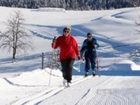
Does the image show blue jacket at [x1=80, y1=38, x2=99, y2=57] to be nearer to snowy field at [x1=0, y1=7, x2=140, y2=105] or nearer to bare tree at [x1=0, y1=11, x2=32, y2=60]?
snowy field at [x1=0, y1=7, x2=140, y2=105]

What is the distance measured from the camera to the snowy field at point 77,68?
1048cm

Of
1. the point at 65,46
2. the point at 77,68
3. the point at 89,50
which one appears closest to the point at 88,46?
the point at 89,50

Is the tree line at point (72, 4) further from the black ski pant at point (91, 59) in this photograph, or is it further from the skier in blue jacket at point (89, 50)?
the skier in blue jacket at point (89, 50)

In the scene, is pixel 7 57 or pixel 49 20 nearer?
pixel 7 57

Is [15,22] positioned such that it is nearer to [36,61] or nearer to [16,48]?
[16,48]

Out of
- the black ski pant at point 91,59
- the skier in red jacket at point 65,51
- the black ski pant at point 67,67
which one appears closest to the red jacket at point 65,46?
the skier in red jacket at point 65,51

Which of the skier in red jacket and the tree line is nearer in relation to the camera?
the skier in red jacket

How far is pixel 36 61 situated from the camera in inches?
3204

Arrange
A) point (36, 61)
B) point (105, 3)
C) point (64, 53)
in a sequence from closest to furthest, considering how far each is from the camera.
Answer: point (64, 53) < point (36, 61) < point (105, 3)

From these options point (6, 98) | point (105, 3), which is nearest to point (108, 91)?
point (6, 98)

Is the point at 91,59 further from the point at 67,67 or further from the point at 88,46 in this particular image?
the point at 67,67

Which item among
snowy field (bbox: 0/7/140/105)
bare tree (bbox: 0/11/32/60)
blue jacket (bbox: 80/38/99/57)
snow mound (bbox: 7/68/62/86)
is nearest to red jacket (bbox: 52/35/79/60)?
snowy field (bbox: 0/7/140/105)

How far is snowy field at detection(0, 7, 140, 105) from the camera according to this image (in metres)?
10.5

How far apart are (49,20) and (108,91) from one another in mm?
121901
